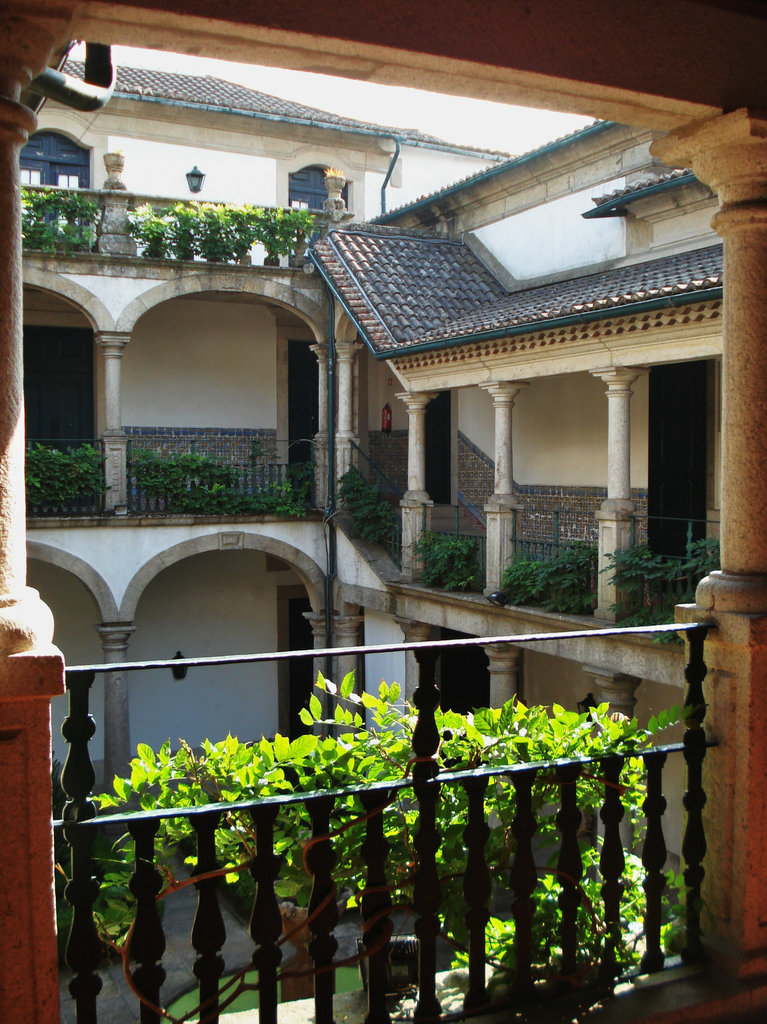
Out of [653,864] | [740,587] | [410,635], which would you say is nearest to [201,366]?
[410,635]

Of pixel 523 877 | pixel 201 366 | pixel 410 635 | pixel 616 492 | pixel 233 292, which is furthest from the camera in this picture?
pixel 201 366

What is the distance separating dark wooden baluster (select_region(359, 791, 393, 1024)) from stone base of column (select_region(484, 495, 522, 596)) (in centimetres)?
873

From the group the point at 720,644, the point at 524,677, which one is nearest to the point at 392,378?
the point at 524,677

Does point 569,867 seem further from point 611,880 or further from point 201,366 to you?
point 201,366

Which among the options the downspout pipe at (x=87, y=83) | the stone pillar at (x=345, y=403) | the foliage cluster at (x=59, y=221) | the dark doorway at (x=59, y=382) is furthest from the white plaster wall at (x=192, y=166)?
the downspout pipe at (x=87, y=83)

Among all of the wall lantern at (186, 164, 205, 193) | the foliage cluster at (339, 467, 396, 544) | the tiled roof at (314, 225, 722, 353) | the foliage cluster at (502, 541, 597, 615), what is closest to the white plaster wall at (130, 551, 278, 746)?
the foliage cluster at (339, 467, 396, 544)

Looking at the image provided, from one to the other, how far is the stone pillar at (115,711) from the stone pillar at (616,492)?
22.3ft

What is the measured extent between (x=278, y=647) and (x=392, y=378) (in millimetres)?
5038

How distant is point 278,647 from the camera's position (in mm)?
17156

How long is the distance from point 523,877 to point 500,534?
8.67 meters

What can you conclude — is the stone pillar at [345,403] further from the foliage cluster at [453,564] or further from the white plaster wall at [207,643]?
the white plaster wall at [207,643]

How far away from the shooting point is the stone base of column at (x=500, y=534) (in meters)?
11.2

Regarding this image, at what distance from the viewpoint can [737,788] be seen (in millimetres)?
2857

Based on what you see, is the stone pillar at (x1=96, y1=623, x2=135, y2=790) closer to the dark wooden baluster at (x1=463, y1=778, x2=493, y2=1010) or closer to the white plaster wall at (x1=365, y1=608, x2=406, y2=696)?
the white plaster wall at (x1=365, y1=608, x2=406, y2=696)
